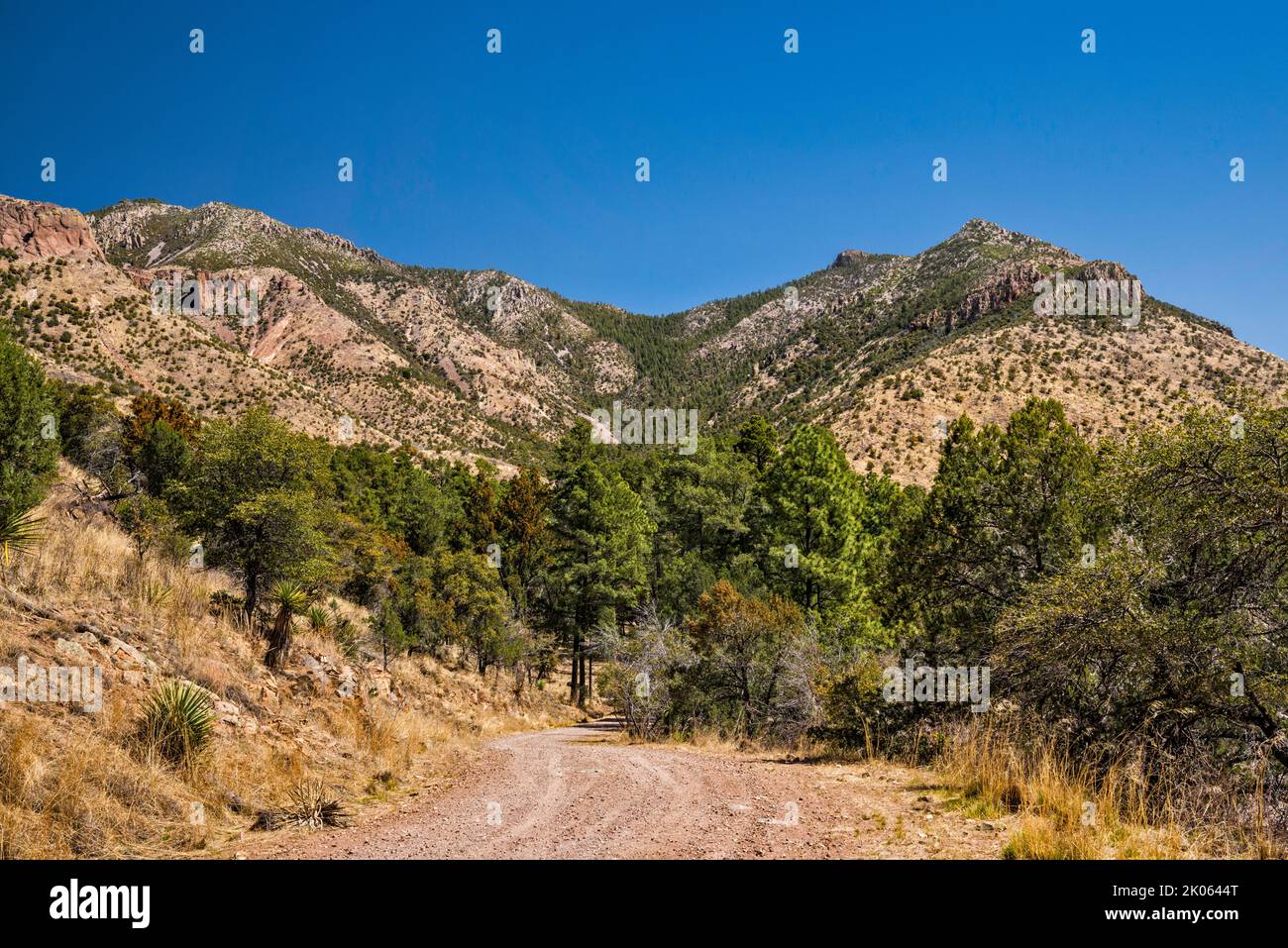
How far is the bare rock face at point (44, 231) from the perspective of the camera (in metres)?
82.9

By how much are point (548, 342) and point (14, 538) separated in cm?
16094

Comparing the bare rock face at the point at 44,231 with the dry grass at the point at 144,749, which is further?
the bare rock face at the point at 44,231

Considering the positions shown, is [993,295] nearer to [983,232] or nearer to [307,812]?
[983,232]

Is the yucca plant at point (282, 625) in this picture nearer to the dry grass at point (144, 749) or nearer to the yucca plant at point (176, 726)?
the dry grass at point (144, 749)

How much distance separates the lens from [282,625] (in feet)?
41.2

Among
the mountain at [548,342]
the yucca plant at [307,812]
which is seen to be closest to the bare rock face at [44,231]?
the mountain at [548,342]

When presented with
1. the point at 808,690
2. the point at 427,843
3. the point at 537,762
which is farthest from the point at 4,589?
the point at 808,690

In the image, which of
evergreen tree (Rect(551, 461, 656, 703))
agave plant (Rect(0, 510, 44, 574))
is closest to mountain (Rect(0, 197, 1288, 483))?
evergreen tree (Rect(551, 461, 656, 703))

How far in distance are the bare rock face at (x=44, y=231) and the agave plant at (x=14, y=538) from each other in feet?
323

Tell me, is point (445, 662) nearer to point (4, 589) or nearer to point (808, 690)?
point (808, 690)

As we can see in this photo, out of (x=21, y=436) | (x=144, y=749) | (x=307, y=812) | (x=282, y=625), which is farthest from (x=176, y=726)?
(x=21, y=436)

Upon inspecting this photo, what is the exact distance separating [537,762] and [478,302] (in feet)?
544

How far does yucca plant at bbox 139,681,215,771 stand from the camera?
23.4ft

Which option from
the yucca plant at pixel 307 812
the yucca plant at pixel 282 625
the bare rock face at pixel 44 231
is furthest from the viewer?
the bare rock face at pixel 44 231
